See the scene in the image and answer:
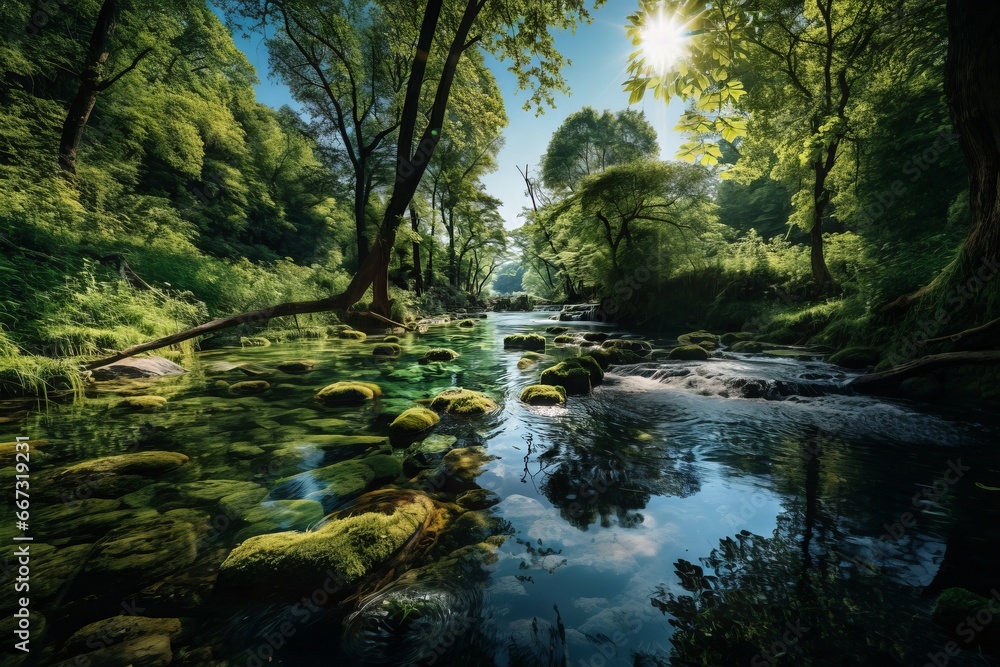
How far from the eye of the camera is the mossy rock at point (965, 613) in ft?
5.50

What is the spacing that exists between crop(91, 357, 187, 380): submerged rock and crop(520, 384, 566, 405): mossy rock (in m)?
7.48

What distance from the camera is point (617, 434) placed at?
4906mm

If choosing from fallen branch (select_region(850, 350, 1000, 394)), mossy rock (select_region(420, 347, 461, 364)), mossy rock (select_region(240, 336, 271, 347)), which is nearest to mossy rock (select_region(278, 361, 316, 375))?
mossy rock (select_region(420, 347, 461, 364))

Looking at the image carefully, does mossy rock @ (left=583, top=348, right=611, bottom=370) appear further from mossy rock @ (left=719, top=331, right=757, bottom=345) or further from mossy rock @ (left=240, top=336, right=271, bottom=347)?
mossy rock @ (left=240, top=336, right=271, bottom=347)

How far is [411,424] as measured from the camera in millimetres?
4852

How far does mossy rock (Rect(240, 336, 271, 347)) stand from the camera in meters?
11.3

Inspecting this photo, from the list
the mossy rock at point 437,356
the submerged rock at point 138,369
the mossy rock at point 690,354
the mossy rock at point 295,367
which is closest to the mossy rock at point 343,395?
the mossy rock at point 295,367

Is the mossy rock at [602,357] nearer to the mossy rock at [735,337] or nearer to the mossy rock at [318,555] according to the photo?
the mossy rock at [735,337]

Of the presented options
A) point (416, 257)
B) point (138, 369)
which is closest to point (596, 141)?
point (416, 257)

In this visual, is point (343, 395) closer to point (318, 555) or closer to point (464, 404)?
point (464, 404)

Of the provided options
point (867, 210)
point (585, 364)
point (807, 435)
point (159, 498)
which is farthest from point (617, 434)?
point (867, 210)

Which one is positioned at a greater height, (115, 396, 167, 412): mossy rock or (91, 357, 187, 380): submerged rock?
(91, 357, 187, 380): submerged rock

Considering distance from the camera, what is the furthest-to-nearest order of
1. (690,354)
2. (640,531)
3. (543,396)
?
(690,354) < (543,396) < (640,531)

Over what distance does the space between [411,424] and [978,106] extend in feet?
26.4
